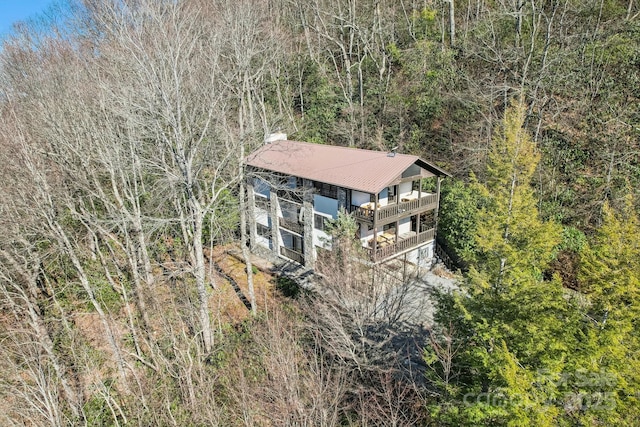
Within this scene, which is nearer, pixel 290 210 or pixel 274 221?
pixel 290 210

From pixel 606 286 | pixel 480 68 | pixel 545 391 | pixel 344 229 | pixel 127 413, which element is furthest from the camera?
pixel 480 68

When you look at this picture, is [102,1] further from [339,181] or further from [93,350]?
[93,350]

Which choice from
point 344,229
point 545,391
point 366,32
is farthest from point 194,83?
point 366,32

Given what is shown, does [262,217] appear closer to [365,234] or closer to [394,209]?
[365,234]

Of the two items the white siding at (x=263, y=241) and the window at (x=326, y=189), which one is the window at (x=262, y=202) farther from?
the window at (x=326, y=189)

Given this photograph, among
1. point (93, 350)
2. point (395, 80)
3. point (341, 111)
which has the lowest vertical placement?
point (93, 350)

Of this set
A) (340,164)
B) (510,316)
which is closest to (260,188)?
(340,164)

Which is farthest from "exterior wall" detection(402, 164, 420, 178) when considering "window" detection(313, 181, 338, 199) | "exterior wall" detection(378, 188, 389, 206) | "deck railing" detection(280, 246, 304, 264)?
"deck railing" detection(280, 246, 304, 264)
